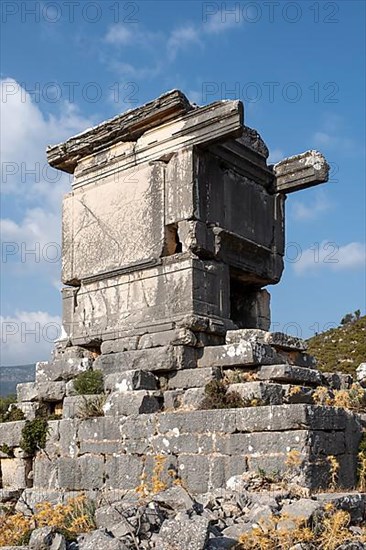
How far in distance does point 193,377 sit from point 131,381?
2.58ft

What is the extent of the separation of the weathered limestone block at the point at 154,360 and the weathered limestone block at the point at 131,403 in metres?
0.53

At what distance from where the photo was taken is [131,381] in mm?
9555

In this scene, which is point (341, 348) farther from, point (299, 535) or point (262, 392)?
point (299, 535)

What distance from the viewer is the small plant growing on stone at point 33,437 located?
33.7 ft

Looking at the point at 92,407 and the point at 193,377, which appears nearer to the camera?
the point at 193,377

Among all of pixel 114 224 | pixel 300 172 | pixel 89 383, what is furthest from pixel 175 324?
pixel 300 172

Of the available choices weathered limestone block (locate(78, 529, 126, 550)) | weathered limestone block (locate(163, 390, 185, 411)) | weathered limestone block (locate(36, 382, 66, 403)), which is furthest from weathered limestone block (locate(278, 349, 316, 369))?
weathered limestone block (locate(78, 529, 126, 550))

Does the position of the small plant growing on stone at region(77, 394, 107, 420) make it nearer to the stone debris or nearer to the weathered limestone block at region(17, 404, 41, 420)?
the weathered limestone block at region(17, 404, 41, 420)

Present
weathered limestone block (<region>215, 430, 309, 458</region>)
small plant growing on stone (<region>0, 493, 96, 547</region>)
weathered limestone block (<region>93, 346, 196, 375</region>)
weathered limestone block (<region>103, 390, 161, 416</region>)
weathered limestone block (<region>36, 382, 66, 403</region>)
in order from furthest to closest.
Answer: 1. weathered limestone block (<region>36, 382, 66, 403</region>)
2. weathered limestone block (<region>93, 346, 196, 375</region>)
3. weathered limestone block (<region>103, 390, 161, 416</region>)
4. weathered limestone block (<region>215, 430, 309, 458</region>)
5. small plant growing on stone (<region>0, 493, 96, 547</region>)

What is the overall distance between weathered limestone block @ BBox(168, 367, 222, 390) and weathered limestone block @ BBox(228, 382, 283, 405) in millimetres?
533

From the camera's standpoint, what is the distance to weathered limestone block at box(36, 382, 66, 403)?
35.3 ft

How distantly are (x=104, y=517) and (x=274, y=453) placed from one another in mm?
2339

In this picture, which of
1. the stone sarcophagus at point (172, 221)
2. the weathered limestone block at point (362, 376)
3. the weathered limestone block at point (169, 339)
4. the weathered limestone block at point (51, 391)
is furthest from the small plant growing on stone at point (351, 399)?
the weathered limestone block at point (51, 391)

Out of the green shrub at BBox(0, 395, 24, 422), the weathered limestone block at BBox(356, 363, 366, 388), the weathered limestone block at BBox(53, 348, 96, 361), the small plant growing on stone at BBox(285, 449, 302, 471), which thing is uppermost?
the weathered limestone block at BBox(53, 348, 96, 361)
